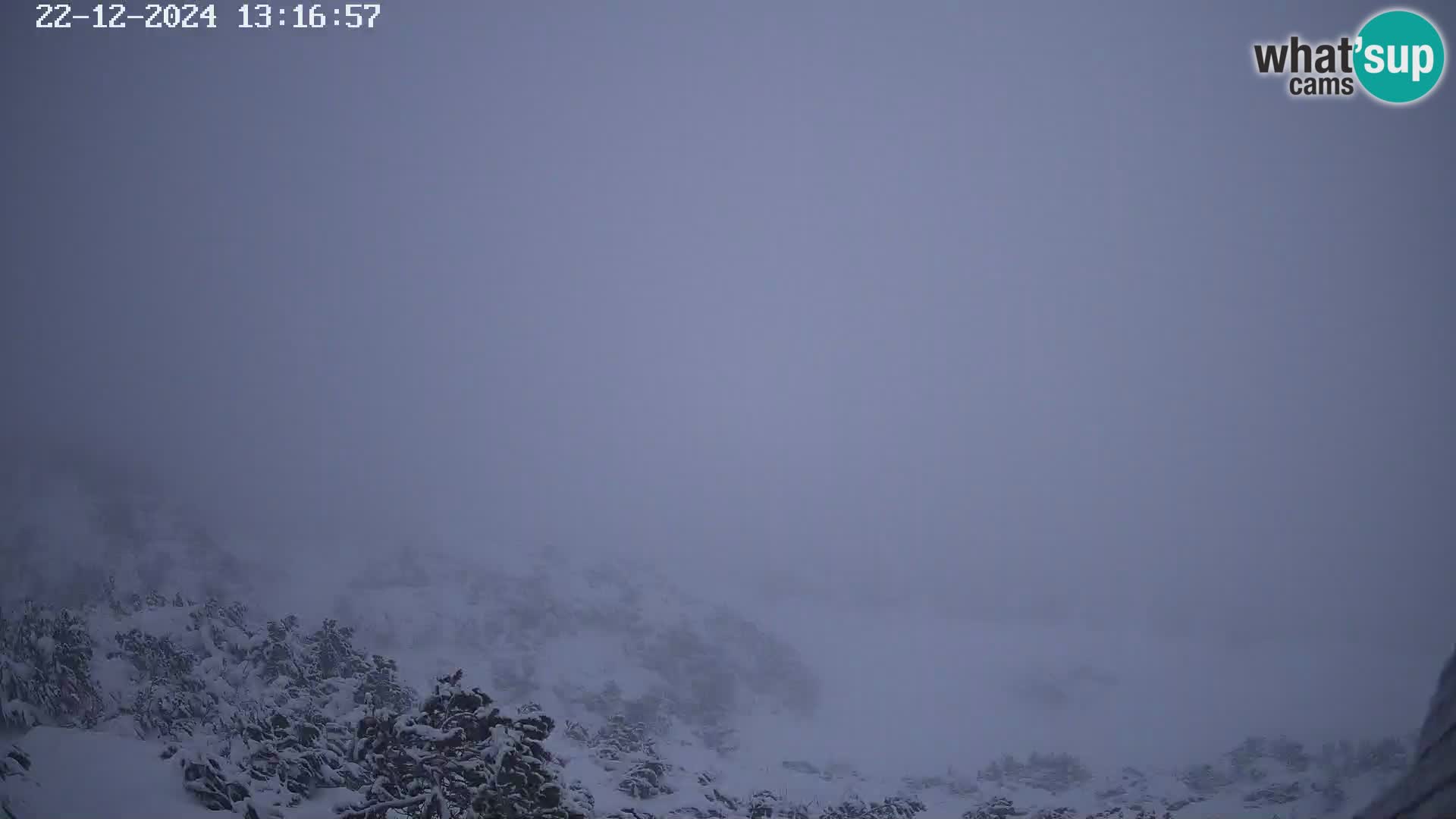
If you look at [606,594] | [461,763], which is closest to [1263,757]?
[461,763]

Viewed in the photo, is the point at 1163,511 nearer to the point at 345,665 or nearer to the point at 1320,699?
the point at 1320,699

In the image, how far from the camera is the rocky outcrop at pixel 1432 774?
1.63 meters

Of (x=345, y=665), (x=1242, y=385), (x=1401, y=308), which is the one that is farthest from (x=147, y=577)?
(x=1401, y=308)

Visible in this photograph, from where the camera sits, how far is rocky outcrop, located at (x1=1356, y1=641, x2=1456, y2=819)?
64.1 inches

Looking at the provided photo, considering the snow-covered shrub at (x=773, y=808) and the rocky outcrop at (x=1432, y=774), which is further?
the snow-covered shrub at (x=773, y=808)

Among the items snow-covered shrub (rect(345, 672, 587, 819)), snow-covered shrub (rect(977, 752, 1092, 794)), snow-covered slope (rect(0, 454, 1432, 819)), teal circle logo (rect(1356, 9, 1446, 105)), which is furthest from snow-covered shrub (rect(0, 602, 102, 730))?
teal circle logo (rect(1356, 9, 1446, 105))

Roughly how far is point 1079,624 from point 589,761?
49534mm

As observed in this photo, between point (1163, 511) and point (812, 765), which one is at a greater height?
point (1163, 511)

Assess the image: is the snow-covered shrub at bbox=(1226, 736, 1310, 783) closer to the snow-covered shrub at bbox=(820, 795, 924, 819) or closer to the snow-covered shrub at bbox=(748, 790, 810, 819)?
the snow-covered shrub at bbox=(820, 795, 924, 819)

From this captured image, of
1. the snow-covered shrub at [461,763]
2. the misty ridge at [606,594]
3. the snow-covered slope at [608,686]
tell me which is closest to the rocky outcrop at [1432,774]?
the misty ridge at [606,594]

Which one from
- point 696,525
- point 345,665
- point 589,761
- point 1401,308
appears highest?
point 1401,308

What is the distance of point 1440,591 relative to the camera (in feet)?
173

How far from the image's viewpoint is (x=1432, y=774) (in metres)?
1.76

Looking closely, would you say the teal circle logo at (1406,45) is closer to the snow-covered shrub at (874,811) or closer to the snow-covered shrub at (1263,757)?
the snow-covered shrub at (1263,757)
